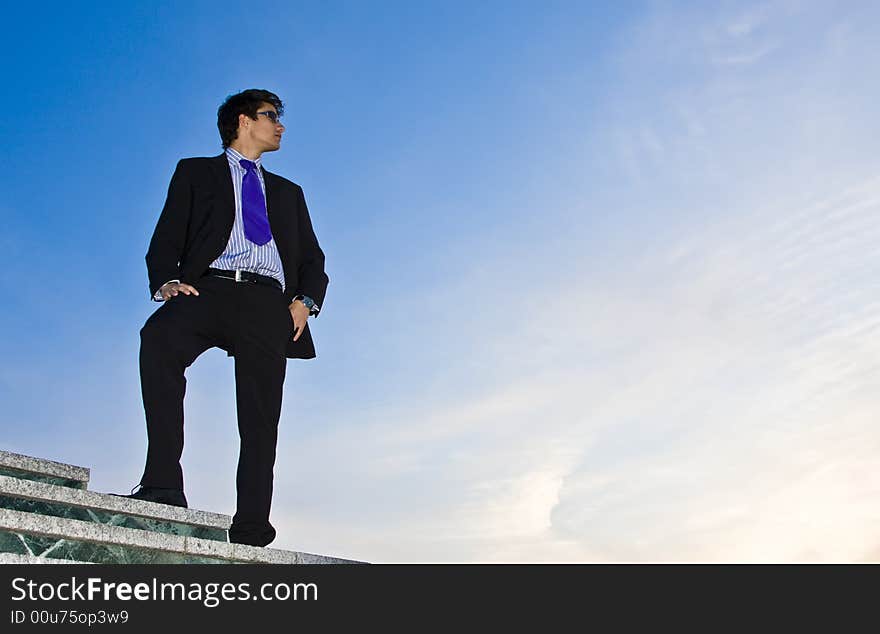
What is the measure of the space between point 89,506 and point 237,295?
1.28 meters

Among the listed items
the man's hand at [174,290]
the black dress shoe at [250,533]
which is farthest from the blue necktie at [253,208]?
the black dress shoe at [250,533]

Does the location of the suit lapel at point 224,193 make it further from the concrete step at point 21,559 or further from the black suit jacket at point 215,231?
the concrete step at point 21,559

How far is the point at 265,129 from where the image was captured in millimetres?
5520

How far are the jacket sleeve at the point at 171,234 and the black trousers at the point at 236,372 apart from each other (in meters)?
0.18

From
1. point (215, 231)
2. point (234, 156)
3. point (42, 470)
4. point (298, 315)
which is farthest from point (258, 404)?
point (234, 156)

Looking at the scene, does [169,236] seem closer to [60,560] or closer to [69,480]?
[69,480]

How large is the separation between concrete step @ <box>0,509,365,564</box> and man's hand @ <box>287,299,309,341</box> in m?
1.23

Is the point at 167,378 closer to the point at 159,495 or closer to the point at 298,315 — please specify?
the point at 159,495

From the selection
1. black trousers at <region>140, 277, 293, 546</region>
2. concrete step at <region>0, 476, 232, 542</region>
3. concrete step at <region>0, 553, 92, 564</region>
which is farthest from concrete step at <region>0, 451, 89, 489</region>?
concrete step at <region>0, 553, 92, 564</region>
